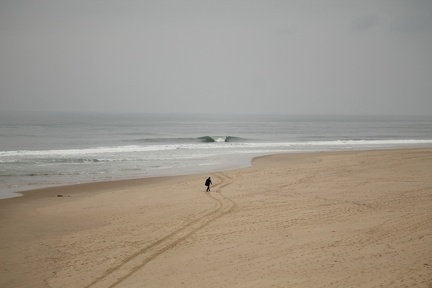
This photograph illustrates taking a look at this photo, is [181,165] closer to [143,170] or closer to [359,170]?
[143,170]

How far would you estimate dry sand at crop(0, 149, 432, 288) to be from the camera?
10.4 m

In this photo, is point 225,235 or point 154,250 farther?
point 225,235

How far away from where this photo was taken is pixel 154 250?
12688 millimetres

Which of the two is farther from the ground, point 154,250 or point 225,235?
point 225,235

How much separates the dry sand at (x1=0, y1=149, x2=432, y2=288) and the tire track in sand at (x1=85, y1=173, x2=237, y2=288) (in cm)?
3

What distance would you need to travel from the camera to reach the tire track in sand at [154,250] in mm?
10586

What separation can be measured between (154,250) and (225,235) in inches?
106

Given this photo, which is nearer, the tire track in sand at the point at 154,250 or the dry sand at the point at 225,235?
the dry sand at the point at 225,235

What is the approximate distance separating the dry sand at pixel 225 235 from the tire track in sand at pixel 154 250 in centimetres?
3

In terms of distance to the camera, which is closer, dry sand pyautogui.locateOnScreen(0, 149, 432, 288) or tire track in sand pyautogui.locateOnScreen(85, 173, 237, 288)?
dry sand pyautogui.locateOnScreen(0, 149, 432, 288)

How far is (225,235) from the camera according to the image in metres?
13.9

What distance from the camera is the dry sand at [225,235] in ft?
34.2

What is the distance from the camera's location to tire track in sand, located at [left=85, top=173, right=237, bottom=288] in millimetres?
10586

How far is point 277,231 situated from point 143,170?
2114cm
